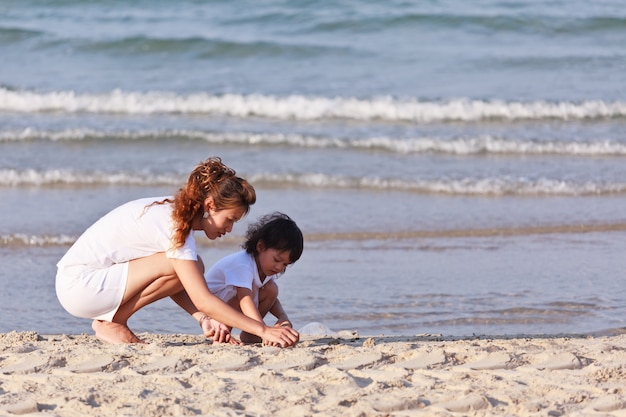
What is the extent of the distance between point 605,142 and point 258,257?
6128 mm

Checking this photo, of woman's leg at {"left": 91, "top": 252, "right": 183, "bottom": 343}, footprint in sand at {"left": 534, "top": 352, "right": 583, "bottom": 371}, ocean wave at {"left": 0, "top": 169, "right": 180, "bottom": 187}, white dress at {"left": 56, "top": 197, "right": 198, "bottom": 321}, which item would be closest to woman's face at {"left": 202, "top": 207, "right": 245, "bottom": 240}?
white dress at {"left": 56, "top": 197, "right": 198, "bottom": 321}

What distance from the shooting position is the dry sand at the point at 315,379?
11.6ft

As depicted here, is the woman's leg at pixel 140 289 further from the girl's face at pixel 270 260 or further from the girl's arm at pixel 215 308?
the girl's face at pixel 270 260

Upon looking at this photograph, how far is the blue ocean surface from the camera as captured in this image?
587 centimetres

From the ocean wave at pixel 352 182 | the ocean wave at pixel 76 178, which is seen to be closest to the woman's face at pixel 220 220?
the ocean wave at pixel 352 182

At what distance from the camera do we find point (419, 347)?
4.23 metres

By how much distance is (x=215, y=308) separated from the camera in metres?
4.21

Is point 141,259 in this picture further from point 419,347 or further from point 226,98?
point 226,98

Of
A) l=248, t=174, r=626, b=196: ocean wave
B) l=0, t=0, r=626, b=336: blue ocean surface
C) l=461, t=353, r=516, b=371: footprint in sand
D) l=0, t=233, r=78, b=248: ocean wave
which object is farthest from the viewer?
l=248, t=174, r=626, b=196: ocean wave

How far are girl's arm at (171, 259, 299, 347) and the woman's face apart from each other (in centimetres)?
21

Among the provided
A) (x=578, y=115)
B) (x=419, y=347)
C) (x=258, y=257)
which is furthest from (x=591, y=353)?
(x=578, y=115)

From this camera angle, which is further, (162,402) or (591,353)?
(591,353)

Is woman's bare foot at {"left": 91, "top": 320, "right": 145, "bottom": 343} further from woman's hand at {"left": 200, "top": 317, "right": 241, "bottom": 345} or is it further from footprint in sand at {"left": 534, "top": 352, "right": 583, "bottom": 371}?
footprint in sand at {"left": 534, "top": 352, "right": 583, "bottom": 371}

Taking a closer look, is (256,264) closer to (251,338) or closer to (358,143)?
(251,338)
